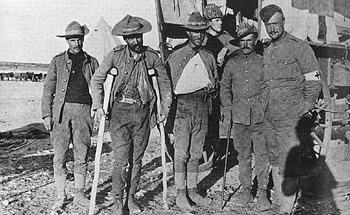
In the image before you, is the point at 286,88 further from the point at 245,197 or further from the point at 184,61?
the point at 245,197

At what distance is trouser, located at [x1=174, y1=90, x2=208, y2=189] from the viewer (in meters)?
5.17

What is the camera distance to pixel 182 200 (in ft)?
16.9

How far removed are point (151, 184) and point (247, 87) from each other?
2.17 metres

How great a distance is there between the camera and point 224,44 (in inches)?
242

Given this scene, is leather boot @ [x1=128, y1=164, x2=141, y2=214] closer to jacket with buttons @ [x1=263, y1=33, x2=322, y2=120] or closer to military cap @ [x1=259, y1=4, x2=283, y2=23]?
jacket with buttons @ [x1=263, y1=33, x2=322, y2=120]

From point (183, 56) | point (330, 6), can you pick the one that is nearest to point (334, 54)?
point (330, 6)

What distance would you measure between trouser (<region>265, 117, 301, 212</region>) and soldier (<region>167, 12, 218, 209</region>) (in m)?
0.82

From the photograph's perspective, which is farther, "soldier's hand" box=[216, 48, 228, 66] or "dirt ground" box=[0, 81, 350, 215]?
"soldier's hand" box=[216, 48, 228, 66]

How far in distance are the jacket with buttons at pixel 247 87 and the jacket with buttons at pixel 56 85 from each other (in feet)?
5.89

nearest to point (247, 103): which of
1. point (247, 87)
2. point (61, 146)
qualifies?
point (247, 87)

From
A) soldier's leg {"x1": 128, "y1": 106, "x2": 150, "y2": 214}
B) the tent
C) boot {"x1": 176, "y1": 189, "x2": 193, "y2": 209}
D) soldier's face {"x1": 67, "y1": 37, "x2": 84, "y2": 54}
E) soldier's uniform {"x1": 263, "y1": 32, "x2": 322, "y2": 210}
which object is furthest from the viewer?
the tent

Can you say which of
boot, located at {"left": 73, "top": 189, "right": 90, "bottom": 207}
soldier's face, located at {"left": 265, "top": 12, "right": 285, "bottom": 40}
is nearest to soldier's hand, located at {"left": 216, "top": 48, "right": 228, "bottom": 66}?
soldier's face, located at {"left": 265, "top": 12, "right": 285, "bottom": 40}

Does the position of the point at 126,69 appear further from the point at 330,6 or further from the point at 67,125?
the point at 330,6

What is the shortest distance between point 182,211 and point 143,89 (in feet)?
4.97
